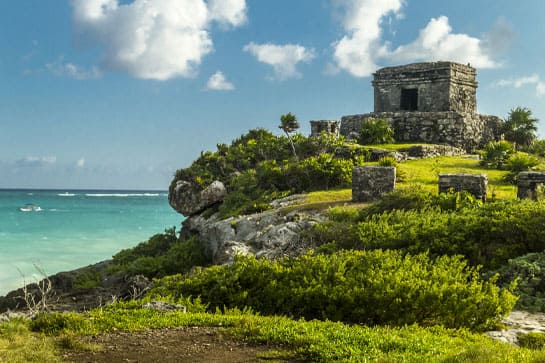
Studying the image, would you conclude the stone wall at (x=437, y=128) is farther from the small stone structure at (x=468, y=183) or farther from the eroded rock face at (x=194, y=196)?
the small stone structure at (x=468, y=183)

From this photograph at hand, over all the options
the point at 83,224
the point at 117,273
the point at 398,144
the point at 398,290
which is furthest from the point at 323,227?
the point at 83,224

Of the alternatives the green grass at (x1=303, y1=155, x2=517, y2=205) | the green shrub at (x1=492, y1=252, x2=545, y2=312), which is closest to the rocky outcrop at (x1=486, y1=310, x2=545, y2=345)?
the green shrub at (x1=492, y1=252, x2=545, y2=312)

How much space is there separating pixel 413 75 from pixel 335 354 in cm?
2595

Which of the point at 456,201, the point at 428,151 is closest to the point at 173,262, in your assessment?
the point at 456,201

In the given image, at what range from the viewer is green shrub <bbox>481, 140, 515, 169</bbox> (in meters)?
23.8

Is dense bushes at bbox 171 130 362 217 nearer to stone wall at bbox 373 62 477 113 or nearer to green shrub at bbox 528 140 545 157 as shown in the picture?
stone wall at bbox 373 62 477 113

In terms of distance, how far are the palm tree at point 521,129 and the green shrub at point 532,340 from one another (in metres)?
24.7

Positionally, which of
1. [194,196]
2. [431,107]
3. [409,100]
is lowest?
[194,196]

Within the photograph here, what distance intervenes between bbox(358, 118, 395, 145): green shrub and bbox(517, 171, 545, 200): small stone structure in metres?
11.7

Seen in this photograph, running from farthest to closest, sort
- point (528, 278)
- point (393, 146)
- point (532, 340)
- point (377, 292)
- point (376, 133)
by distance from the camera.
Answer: point (376, 133) < point (393, 146) < point (528, 278) < point (377, 292) < point (532, 340)

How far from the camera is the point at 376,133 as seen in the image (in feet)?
90.0

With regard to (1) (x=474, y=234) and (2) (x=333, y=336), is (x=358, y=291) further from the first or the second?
(1) (x=474, y=234)

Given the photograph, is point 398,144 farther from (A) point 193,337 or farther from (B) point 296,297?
(A) point 193,337

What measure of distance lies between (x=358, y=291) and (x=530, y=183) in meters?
9.63
